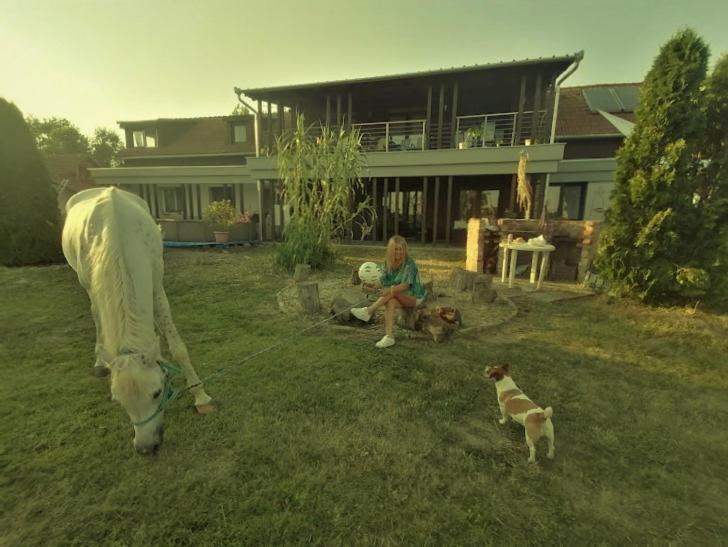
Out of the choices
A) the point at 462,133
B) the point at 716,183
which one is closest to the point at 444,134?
the point at 462,133

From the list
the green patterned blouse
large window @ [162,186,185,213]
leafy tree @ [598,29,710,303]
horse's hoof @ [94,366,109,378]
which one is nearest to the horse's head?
horse's hoof @ [94,366,109,378]

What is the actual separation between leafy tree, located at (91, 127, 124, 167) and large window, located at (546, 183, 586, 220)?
51269mm

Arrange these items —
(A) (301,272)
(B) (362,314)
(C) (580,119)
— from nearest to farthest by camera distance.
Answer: (B) (362,314), (A) (301,272), (C) (580,119)

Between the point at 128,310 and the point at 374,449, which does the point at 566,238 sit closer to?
the point at 374,449

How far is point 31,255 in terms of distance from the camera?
9773 millimetres

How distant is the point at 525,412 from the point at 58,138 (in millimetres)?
58124

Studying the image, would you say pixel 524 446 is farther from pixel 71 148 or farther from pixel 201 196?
pixel 71 148

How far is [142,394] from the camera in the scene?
225 cm

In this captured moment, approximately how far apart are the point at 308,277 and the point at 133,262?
5516mm

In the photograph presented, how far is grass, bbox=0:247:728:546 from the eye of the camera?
6.79 ft

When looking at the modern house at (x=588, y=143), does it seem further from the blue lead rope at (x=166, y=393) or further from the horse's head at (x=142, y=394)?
the horse's head at (x=142, y=394)

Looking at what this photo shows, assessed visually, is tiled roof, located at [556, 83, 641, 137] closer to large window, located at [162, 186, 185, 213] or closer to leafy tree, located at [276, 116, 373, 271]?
leafy tree, located at [276, 116, 373, 271]

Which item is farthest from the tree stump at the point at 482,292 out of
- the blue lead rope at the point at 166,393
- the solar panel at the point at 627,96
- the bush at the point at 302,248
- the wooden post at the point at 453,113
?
the solar panel at the point at 627,96

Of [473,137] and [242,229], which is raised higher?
[473,137]
